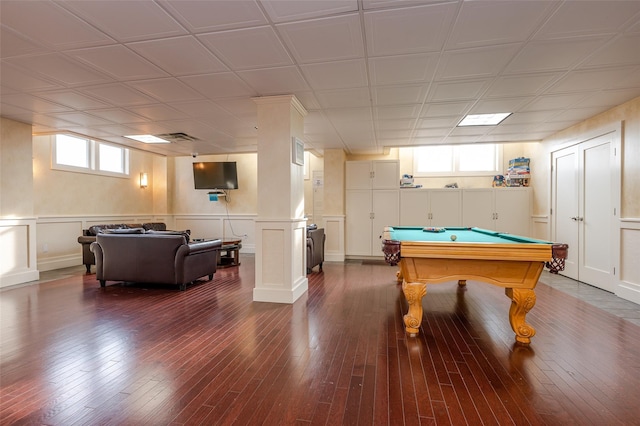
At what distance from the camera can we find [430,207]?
675 cm

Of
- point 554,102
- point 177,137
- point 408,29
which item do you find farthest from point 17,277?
point 554,102

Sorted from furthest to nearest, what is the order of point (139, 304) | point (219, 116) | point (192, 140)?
point (192, 140)
point (219, 116)
point (139, 304)

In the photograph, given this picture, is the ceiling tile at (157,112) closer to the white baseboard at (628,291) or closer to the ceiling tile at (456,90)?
the ceiling tile at (456,90)

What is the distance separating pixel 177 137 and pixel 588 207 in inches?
280

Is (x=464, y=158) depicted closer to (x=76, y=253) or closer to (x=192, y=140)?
(x=192, y=140)

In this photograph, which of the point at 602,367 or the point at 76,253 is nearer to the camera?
the point at 602,367

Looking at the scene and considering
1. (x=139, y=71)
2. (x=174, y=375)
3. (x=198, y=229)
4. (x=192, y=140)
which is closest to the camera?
(x=174, y=375)

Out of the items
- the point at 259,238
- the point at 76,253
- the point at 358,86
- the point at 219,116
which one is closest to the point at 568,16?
the point at 358,86

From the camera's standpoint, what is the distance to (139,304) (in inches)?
146

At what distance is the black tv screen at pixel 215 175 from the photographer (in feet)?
27.2

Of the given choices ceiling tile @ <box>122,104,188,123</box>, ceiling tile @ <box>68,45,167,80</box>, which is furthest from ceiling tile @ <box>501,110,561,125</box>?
ceiling tile @ <box>122,104,188,123</box>

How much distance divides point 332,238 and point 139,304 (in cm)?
415

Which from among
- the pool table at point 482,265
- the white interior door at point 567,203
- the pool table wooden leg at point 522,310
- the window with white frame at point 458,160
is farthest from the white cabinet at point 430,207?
the pool table wooden leg at point 522,310

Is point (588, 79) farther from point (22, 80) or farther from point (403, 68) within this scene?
point (22, 80)
